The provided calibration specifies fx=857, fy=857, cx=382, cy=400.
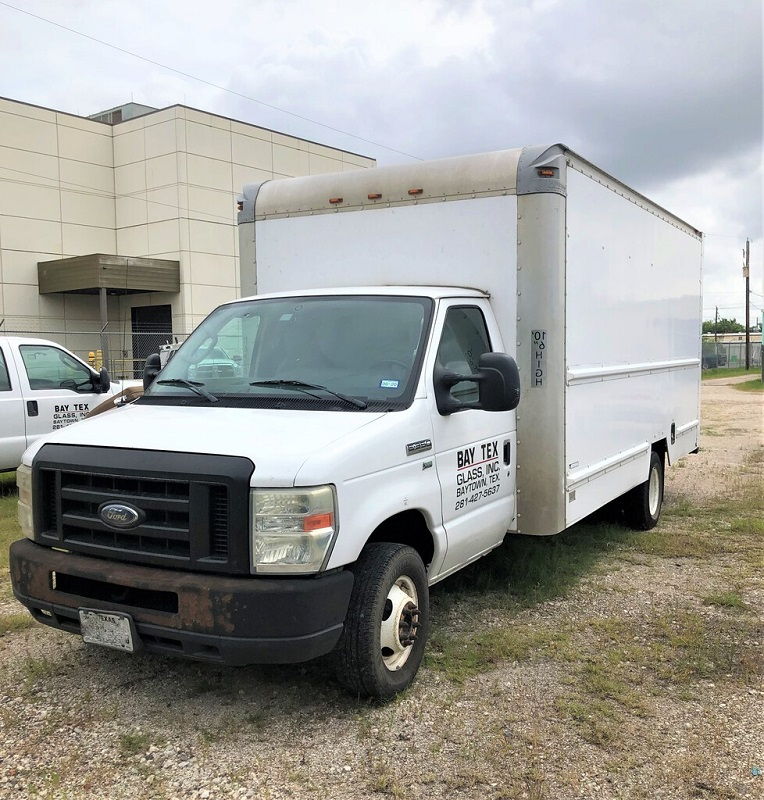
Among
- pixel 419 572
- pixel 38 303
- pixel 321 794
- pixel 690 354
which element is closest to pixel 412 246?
pixel 419 572

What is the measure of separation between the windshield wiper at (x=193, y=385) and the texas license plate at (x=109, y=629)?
130 cm

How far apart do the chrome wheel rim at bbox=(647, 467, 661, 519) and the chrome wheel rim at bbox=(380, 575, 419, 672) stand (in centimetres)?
448

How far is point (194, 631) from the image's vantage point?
3.84 metres

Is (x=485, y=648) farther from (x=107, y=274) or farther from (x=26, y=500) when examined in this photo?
(x=107, y=274)

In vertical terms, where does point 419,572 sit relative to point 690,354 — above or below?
below

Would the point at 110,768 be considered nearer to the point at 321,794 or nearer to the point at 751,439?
the point at 321,794

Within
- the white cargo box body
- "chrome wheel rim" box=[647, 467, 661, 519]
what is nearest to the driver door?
the white cargo box body

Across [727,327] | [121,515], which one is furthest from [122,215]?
[727,327]

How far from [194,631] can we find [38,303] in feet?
92.8

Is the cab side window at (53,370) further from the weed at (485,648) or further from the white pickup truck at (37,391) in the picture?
the weed at (485,648)

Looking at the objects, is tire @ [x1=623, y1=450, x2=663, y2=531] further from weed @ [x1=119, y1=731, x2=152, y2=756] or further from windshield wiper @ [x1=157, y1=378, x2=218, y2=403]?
weed @ [x1=119, y1=731, x2=152, y2=756]

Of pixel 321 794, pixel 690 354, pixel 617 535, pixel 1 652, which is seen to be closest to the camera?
pixel 321 794

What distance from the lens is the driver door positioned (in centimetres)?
991

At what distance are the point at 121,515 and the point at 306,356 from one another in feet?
4.91
